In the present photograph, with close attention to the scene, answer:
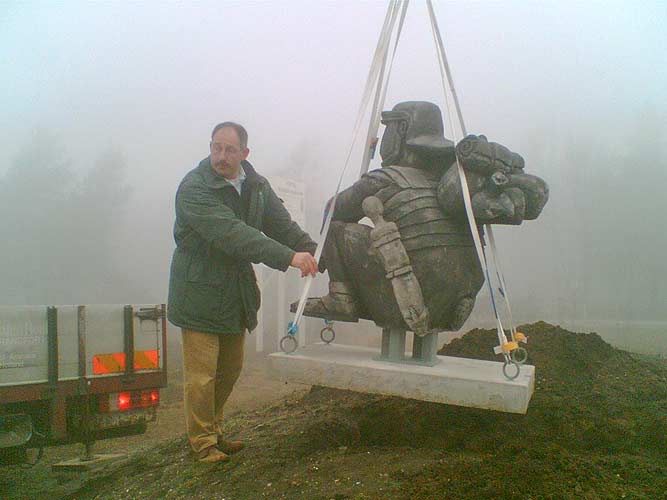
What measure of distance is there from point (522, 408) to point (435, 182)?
1.17 m

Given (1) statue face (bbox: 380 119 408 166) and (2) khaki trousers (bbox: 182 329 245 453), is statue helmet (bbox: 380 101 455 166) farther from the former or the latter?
(2) khaki trousers (bbox: 182 329 245 453)

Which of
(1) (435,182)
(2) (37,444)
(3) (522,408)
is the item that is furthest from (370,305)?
(2) (37,444)

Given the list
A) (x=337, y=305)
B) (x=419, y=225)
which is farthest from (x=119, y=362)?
(x=419, y=225)

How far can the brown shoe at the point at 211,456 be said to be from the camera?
2592 millimetres

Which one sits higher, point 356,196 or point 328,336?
point 356,196

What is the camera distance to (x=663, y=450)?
100 inches

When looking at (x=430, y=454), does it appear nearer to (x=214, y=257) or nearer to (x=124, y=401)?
(x=214, y=257)

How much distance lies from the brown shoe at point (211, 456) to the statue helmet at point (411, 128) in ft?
5.66

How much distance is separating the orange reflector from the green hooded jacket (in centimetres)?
108

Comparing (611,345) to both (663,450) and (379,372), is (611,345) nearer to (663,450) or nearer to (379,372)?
(663,450)

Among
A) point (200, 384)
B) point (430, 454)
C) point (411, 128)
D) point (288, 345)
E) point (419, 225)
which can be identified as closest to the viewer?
point (430, 454)

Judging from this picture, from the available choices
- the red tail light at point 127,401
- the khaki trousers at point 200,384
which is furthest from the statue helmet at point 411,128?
the red tail light at point 127,401

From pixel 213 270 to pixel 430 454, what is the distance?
1.30m

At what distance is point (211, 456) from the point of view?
2.60m
